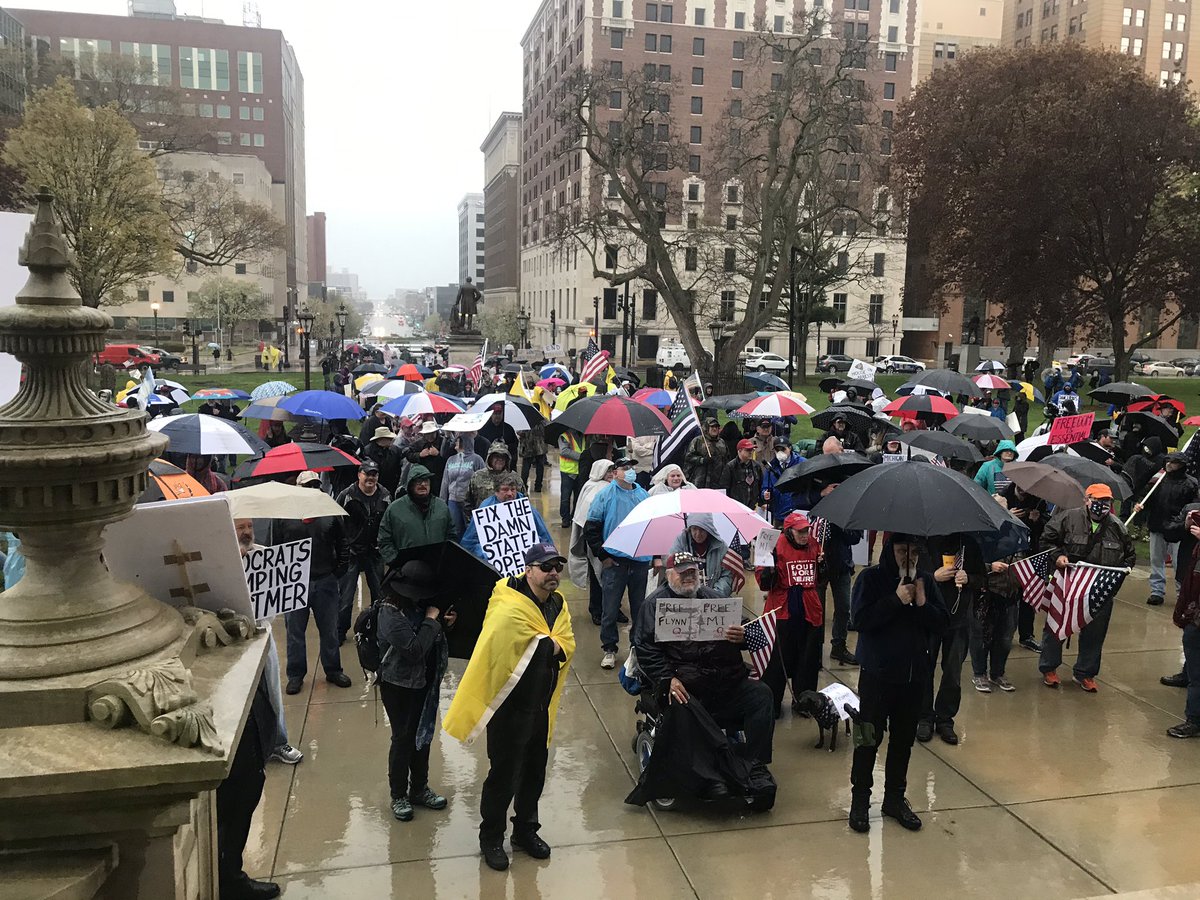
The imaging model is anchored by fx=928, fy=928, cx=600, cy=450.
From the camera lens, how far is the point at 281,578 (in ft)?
23.0

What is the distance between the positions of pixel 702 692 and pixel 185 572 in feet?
12.0

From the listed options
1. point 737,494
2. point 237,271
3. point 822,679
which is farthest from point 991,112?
point 237,271

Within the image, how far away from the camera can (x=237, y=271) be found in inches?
3981

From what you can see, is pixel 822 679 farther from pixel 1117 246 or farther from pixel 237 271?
pixel 237 271

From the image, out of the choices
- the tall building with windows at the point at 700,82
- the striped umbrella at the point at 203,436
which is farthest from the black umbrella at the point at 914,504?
the tall building with windows at the point at 700,82

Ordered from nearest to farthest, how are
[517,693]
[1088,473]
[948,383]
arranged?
[517,693]
[1088,473]
[948,383]

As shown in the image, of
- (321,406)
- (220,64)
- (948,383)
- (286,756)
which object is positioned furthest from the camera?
(220,64)

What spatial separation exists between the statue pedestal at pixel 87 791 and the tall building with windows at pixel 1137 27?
112 metres

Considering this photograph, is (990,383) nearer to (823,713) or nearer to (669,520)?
(669,520)

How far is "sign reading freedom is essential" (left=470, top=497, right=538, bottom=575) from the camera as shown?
8.27 meters

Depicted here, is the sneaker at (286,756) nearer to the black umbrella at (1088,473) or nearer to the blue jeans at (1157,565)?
the black umbrella at (1088,473)

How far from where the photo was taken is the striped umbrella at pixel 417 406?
13.1 meters

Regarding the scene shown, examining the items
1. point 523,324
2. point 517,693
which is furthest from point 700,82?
point 517,693

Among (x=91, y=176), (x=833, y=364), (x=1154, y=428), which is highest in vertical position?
(x=91, y=176)
